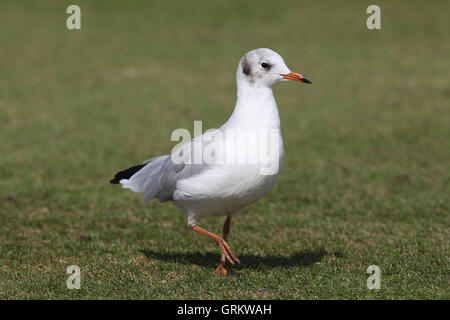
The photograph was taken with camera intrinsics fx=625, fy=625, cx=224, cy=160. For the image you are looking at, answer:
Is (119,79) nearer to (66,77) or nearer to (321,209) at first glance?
(66,77)

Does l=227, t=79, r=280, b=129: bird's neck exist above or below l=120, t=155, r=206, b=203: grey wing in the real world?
above

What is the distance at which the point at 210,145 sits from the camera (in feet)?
22.9

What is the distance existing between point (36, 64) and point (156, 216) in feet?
49.4

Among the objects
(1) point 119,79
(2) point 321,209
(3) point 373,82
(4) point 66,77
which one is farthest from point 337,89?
(2) point 321,209

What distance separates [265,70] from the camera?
6.92 metres

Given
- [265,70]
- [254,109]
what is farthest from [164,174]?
[265,70]

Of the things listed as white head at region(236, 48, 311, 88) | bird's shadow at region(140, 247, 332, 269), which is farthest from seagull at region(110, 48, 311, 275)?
bird's shadow at region(140, 247, 332, 269)

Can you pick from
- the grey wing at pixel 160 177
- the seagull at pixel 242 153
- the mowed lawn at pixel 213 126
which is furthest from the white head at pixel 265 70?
the mowed lawn at pixel 213 126

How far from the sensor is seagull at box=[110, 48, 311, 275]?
6.71m

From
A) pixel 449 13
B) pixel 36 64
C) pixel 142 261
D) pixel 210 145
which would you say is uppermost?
pixel 449 13

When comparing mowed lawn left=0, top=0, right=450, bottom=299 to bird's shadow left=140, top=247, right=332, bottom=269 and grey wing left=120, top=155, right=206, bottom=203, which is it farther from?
grey wing left=120, top=155, right=206, bottom=203

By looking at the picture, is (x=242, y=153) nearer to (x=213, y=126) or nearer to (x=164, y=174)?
→ (x=164, y=174)

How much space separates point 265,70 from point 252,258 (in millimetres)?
2593

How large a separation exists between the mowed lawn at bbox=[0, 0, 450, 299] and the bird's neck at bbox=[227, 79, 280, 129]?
175cm
